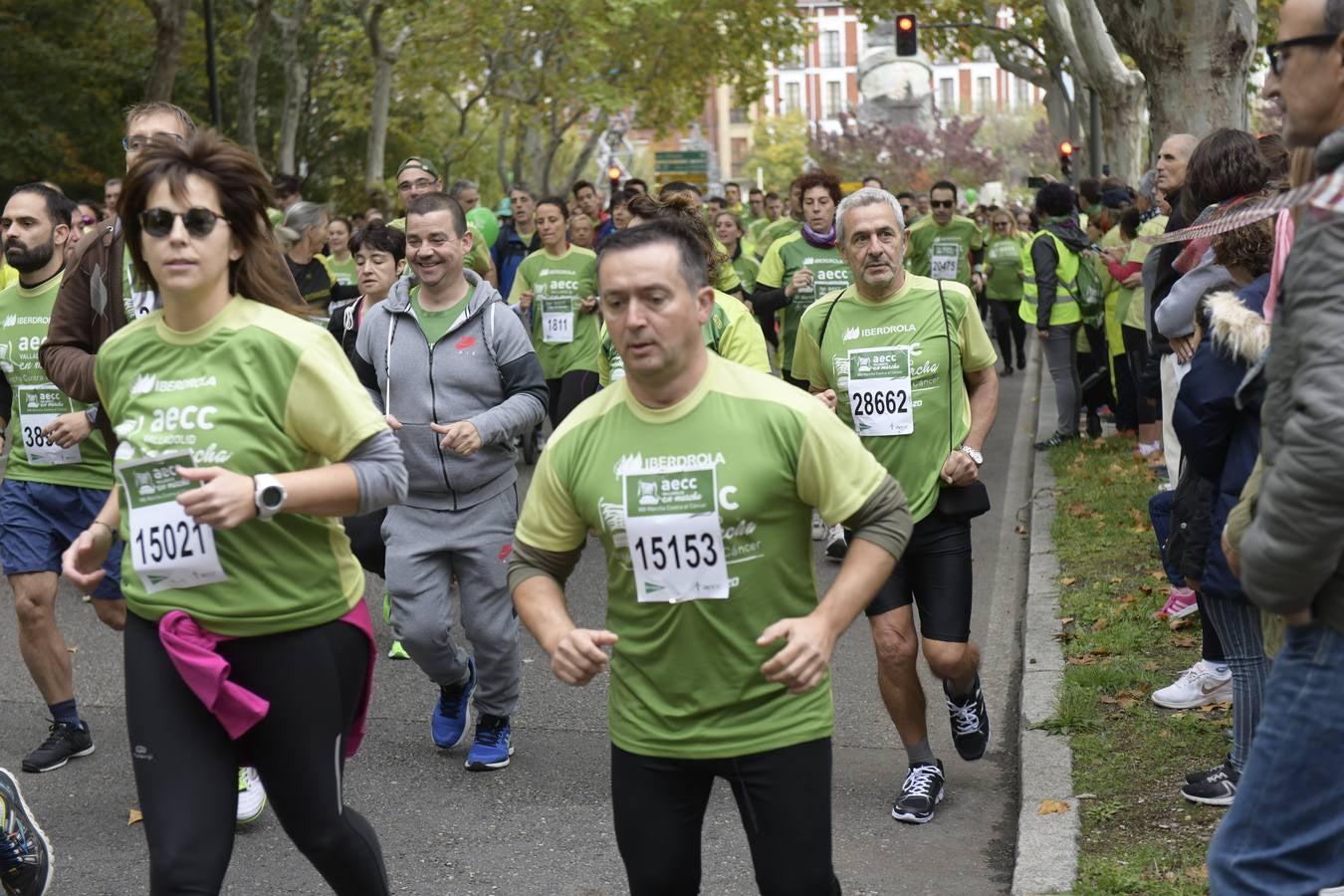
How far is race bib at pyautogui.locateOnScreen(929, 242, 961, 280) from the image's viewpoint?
49.2ft

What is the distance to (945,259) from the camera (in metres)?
15.0

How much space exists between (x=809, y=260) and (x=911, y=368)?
16.8ft

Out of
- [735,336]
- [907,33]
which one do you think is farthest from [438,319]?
[907,33]

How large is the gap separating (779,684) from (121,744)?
13.2 ft

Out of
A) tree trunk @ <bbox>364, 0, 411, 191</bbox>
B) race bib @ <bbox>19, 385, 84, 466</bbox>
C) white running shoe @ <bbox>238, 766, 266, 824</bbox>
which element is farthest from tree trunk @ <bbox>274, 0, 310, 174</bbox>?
white running shoe @ <bbox>238, 766, 266, 824</bbox>

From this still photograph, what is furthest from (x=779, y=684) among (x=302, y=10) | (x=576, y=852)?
(x=302, y=10)

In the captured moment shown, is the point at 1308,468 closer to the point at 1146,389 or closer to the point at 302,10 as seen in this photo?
the point at 1146,389

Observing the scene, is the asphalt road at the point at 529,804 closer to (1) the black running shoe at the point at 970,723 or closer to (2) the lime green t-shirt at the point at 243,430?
(1) the black running shoe at the point at 970,723

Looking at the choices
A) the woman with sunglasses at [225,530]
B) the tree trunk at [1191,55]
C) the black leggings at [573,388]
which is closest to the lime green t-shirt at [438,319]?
the woman with sunglasses at [225,530]

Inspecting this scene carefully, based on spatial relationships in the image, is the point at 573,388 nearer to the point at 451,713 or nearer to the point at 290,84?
the point at 451,713

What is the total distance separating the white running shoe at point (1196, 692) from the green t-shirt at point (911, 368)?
1.49 m

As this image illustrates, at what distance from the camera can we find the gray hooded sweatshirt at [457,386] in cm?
629

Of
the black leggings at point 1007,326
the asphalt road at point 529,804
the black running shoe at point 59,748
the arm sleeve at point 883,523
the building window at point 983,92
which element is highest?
the building window at point 983,92

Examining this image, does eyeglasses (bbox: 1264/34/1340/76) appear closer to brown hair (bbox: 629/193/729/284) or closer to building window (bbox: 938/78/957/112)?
brown hair (bbox: 629/193/729/284)
